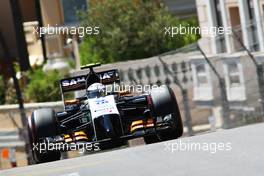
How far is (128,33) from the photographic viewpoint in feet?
98.4

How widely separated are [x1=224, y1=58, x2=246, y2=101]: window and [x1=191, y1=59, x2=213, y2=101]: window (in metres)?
0.57

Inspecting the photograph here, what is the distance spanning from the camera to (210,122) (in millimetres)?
20812

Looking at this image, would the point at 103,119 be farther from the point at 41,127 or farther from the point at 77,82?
the point at 77,82

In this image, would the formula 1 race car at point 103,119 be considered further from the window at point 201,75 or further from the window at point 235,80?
the window at point 201,75

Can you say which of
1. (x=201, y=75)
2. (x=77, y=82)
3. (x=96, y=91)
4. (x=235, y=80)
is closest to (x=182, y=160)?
(x=96, y=91)

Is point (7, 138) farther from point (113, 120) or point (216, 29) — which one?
point (216, 29)

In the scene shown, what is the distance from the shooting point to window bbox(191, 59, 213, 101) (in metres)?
21.2

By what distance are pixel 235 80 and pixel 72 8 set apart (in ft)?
44.3

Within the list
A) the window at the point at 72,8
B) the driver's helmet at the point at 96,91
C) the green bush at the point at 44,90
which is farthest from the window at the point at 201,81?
the window at the point at 72,8

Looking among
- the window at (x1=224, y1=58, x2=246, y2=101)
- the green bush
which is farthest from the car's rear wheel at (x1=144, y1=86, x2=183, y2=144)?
the green bush

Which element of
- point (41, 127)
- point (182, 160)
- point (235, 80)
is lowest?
point (182, 160)

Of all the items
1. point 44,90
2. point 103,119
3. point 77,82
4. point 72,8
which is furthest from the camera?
point 72,8

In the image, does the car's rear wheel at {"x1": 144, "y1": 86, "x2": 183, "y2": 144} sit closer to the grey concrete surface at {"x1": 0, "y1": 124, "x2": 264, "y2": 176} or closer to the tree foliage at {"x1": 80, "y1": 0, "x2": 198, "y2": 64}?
the grey concrete surface at {"x1": 0, "y1": 124, "x2": 264, "y2": 176}

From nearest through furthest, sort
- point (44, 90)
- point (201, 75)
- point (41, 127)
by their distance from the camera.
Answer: point (41, 127) → point (201, 75) → point (44, 90)
